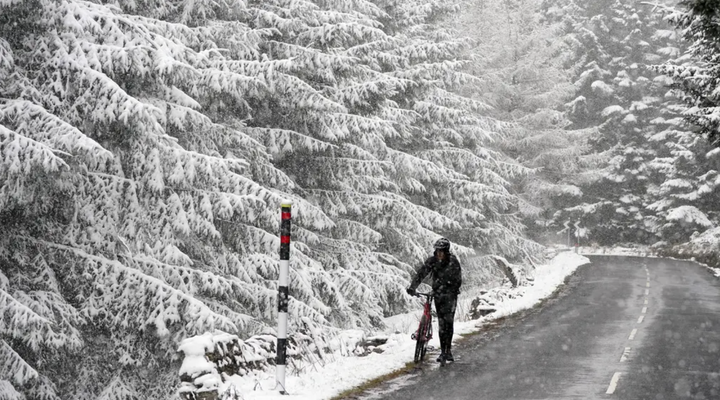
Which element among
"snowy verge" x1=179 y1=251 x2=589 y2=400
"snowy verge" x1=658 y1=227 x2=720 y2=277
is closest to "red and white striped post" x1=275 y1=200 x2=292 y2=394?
"snowy verge" x1=179 y1=251 x2=589 y2=400

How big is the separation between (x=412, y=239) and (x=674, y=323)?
6.93 m

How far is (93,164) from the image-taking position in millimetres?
9703

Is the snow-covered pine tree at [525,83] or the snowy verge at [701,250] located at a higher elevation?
the snow-covered pine tree at [525,83]

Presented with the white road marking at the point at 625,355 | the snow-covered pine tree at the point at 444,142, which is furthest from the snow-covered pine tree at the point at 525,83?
the white road marking at the point at 625,355

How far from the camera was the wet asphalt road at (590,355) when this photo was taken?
31.2ft

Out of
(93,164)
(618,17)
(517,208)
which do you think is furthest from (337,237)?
(618,17)

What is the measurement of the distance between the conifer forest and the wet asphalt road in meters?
2.57

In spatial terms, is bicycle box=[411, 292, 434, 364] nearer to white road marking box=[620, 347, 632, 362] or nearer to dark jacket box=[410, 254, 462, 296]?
dark jacket box=[410, 254, 462, 296]

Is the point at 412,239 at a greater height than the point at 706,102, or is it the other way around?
the point at 706,102

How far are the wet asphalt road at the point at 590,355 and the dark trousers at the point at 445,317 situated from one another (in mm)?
362

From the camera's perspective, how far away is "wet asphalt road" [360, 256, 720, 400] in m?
9.51

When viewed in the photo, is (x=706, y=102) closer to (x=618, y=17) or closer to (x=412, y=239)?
(x=412, y=239)

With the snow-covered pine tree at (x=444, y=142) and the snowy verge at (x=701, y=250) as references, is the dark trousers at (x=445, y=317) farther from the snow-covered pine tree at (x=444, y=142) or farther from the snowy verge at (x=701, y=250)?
the snowy verge at (x=701, y=250)

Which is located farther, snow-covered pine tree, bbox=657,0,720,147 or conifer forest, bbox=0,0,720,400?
snow-covered pine tree, bbox=657,0,720,147
